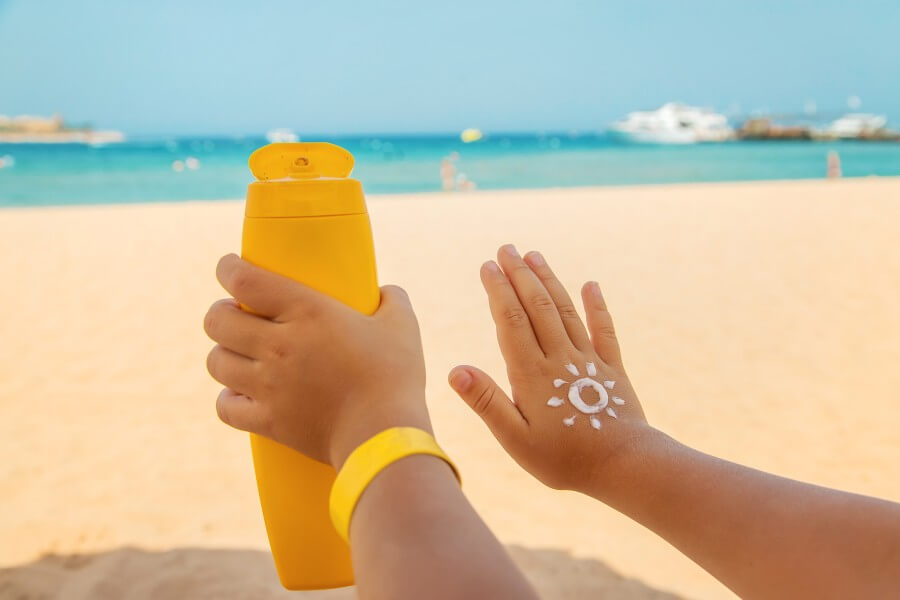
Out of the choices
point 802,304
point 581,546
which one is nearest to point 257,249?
point 581,546

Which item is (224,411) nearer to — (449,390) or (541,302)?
(541,302)

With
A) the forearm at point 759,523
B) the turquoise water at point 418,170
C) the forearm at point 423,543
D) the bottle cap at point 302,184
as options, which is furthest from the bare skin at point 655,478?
the turquoise water at point 418,170

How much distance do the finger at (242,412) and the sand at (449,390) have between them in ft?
5.07

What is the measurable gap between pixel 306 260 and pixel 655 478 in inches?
31.4

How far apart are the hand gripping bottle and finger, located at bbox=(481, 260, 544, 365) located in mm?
497

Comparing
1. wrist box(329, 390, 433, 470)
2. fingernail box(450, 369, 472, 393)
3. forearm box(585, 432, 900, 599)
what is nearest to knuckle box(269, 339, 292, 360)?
wrist box(329, 390, 433, 470)

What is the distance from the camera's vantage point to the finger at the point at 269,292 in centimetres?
90

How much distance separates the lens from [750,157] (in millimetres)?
36031

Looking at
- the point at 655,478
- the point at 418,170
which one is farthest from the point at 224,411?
the point at 418,170

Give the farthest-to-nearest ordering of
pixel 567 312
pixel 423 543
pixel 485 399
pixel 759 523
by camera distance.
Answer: pixel 567 312
pixel 485 399
pixel 759 523
pixel 423 543

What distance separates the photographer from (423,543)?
2.35 feet

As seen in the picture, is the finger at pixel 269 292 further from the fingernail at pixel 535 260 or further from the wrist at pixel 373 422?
the fingernail at pixel 535 260

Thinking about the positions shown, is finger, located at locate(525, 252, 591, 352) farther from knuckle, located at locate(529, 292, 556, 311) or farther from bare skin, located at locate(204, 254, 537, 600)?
bare skin, located at locate(204, 254, 537, 600)

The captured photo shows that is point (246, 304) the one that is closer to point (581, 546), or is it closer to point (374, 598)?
Result: point (374, 598)
